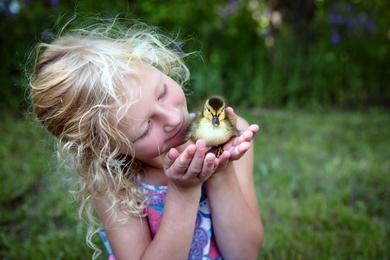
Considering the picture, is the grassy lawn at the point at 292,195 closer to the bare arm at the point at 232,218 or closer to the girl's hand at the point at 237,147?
the bare arm at the point at 232,218

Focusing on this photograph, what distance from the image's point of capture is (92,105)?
1.79m

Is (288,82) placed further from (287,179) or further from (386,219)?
(386,219)

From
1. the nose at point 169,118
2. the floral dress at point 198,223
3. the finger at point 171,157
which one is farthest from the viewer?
the floral dress at point 198,223

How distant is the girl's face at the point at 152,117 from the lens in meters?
1.77

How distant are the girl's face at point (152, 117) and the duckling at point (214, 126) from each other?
12 centimetres

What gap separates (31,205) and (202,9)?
13.2 feet

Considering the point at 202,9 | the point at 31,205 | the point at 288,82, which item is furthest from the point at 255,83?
the point at 31,205

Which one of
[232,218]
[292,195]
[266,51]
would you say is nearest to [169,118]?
[232,218]

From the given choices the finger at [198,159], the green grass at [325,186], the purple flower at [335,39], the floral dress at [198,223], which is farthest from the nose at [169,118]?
the purple flower at [335,39]

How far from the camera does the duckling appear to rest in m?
1.64

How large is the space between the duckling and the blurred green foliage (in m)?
4.49

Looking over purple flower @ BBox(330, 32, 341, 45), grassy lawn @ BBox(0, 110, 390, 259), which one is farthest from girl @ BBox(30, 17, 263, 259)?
purple flower @ BBox(330, 32, 341, 45)

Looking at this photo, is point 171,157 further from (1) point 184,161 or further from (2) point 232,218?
(2) point 232,218

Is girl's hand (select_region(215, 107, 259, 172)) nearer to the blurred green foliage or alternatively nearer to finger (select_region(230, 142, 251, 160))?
finger (select_region(230, 142, 251, 160))
